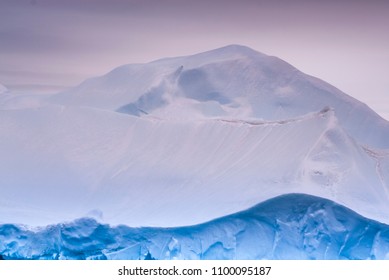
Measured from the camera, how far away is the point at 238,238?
4793 mm

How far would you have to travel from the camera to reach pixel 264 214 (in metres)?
4.76

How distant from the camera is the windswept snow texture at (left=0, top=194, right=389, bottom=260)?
4746 mm

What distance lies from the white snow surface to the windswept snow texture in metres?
0.07

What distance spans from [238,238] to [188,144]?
2.19ft

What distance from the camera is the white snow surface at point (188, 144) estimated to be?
4832 millimetres

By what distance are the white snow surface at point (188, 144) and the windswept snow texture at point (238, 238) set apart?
0.07 meters

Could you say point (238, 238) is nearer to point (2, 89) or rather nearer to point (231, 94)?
point (231, 94)

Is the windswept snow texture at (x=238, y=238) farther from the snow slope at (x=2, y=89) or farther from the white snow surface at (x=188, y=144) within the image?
the snow slope at (x=2, y=89)

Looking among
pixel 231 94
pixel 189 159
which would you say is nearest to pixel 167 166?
pixel 189 159

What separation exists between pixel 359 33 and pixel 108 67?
1.64 metres
